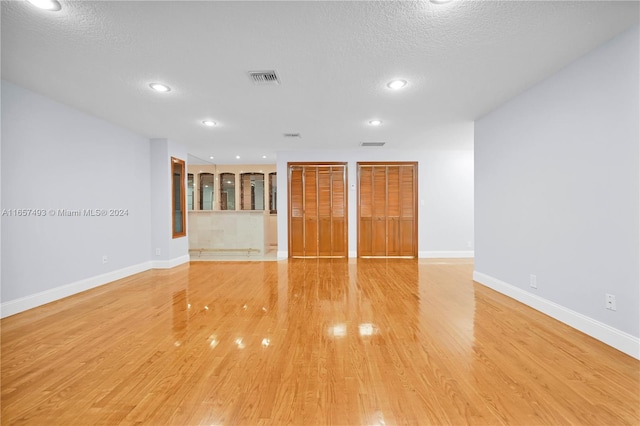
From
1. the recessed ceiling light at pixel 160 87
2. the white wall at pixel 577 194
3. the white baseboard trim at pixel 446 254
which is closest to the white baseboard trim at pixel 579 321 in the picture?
the white wall at pixel 577 194

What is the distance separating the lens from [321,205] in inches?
275

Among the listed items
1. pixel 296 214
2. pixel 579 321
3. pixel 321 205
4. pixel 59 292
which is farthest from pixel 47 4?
pixel 321 205

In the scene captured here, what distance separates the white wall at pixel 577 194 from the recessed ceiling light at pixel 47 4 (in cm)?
421

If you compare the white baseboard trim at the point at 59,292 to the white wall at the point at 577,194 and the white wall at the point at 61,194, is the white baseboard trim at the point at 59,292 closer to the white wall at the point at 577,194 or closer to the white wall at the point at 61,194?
the white wall at the point at 61,194

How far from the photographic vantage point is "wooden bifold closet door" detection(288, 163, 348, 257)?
697cm

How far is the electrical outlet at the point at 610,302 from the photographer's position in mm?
2389

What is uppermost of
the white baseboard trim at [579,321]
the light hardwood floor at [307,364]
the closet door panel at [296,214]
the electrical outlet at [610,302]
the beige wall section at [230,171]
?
the beige wall section at [230,171]

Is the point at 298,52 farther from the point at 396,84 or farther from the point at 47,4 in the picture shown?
the point at 47,4

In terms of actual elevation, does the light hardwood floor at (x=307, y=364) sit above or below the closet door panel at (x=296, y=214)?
below

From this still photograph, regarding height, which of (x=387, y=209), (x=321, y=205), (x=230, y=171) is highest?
(x=230, y=171)

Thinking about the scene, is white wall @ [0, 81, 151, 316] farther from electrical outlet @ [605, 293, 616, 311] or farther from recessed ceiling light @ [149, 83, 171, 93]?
electrical outlet @ [605, 293, 616, 311]

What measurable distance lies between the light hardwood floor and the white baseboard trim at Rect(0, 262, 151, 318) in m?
0.21

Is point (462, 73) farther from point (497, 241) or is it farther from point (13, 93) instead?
point (13, 93)

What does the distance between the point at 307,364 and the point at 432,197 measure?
19.0ft
